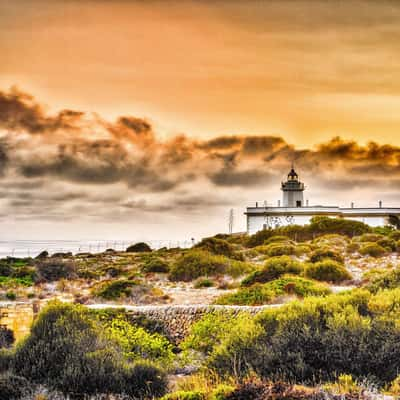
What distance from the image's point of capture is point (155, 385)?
9.02m

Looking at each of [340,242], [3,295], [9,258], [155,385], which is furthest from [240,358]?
[9,258]

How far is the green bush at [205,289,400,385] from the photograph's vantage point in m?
8.13

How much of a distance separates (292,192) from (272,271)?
124 feet

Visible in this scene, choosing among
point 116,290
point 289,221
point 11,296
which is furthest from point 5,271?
point 289,221

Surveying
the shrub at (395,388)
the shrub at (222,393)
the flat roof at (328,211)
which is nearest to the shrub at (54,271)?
the shrub at (222,393)

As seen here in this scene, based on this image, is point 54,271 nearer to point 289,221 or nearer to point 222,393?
point 222,393

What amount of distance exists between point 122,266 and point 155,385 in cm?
2251

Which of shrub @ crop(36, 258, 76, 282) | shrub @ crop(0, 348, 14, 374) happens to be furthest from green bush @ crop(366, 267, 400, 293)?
shrub @ crop(36, 258, 76, 282)

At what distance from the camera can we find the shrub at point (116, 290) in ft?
60.6

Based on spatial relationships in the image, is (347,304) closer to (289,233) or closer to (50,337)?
(50,337)

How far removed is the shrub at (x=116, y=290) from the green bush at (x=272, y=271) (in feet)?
11.9

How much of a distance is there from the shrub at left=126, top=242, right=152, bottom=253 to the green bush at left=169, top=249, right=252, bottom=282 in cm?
2274

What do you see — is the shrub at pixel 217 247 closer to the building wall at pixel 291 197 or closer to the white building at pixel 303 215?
the white building at pixel 303 215

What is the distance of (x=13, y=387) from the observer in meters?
8.27
